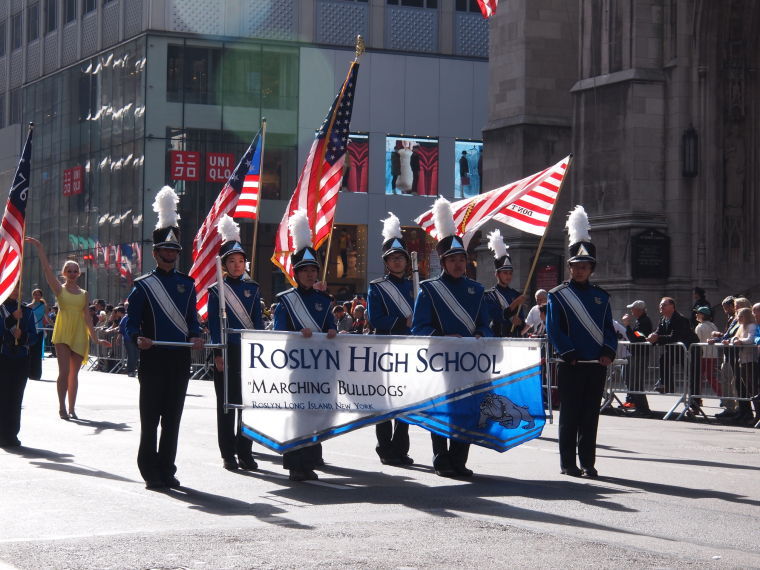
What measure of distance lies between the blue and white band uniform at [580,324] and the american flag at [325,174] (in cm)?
510

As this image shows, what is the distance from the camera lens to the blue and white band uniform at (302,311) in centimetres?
1195

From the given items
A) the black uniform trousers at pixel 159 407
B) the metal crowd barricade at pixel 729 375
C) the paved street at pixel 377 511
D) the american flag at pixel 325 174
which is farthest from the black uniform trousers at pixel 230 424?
the metal crowd barricade at pixel 729 375

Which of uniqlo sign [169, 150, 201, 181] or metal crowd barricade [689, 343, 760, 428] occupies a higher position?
uniqlo sign [169, 150, 201, 181]

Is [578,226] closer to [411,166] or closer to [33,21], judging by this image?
[411,166]

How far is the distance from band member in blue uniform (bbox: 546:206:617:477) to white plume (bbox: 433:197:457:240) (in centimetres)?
101

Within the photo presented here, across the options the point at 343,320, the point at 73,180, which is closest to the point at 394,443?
the point at 343,320

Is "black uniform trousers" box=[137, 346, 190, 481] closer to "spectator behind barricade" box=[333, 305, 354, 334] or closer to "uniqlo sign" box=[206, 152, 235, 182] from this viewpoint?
"spectator behind barricade" box=[333, 305, 354, 334]

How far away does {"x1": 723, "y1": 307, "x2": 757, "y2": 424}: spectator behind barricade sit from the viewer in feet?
64.7

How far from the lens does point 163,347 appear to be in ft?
36.4

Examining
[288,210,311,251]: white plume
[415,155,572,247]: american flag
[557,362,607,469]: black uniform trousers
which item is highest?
[415,155,572,247]: american flag

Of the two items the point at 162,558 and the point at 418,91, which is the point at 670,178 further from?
the point at 418,91

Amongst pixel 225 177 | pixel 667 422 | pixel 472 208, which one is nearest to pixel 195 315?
pixel 472 208

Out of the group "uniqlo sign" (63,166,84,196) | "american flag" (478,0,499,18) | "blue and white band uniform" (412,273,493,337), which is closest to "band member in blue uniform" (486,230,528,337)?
"blue and white band uniform" (412,273,493,337)

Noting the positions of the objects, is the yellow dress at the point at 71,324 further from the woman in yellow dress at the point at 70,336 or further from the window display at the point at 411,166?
the window display at the point at 411,166
